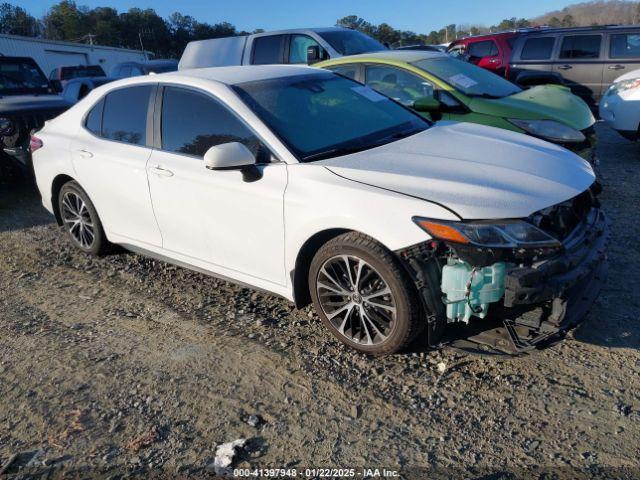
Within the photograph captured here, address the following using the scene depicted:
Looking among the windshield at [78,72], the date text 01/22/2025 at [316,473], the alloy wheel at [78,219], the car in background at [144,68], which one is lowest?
the date text 01/22/2025 at [316,473]

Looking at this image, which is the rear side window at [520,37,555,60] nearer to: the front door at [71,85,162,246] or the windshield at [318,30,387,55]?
the windshield at [318,30,387,55]

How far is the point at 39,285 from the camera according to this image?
188 inches

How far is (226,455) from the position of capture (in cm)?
261

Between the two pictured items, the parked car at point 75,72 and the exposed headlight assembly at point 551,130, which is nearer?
the exposed headlight assembly at point 551,130

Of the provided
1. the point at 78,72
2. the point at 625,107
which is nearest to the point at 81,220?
the point at 625,107

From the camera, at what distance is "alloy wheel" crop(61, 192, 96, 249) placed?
5.08m

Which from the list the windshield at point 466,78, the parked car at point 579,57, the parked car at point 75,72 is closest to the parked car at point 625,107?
the windshield at point 466,78

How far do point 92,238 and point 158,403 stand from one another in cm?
259

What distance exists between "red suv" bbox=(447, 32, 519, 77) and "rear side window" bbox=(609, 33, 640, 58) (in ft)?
6.38

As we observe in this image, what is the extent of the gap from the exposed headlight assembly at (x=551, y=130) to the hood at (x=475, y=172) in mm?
1828

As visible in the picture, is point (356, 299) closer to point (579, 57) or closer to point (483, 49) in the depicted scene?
point (579, 57)

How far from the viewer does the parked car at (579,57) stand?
10.3 m

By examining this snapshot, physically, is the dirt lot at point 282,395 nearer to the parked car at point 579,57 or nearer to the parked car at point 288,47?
the parked car at point 288,47

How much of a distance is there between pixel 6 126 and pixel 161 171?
4596 mm
